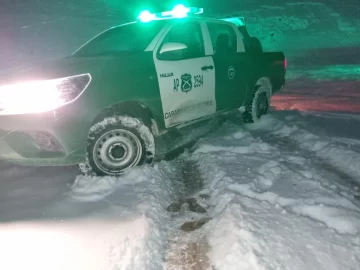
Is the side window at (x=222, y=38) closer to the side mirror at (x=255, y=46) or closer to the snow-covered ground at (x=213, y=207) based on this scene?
the side mirror at (x=255, y=46)

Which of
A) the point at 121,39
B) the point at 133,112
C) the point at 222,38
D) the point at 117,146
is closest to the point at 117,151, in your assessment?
the point at 117,146

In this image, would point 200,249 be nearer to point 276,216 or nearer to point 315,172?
point 276,216

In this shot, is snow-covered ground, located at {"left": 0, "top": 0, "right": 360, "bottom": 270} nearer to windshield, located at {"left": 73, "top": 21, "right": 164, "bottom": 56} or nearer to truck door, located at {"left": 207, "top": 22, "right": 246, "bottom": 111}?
truck door, located at {"left": 207, "top": 22, "right": 246, "bottom": 111}

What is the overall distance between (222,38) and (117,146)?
267cm

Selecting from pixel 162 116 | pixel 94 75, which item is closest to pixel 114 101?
pixel 94 75

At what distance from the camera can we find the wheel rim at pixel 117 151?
13.6ft

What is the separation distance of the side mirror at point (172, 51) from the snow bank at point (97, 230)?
153 centimetres

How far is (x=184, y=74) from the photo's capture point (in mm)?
4719

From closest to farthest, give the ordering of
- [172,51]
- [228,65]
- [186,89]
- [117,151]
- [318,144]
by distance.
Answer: [117,151], [172,51], [186,89], [318,144], [228,65]

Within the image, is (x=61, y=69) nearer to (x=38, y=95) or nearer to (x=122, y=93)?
(x=38, y=95)

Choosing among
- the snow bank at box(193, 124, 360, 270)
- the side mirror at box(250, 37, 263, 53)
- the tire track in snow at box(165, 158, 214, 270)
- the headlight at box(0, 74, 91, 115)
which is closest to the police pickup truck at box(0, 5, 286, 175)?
the headlight at box(0, 74, 91, 115)

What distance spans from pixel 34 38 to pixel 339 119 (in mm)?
15261

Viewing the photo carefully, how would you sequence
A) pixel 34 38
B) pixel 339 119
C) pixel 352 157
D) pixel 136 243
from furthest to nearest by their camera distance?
pixel 34 38, pixel 339 119, pixel 352 157, pixel 136 243

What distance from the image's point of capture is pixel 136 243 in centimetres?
281
